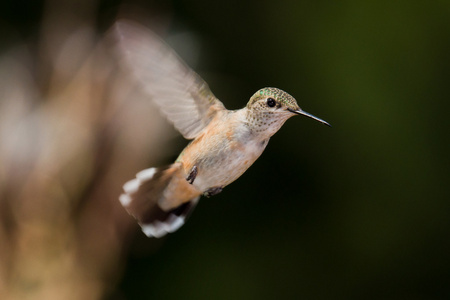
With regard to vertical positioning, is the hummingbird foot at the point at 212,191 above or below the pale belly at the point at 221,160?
below

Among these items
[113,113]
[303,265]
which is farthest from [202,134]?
[303,265]

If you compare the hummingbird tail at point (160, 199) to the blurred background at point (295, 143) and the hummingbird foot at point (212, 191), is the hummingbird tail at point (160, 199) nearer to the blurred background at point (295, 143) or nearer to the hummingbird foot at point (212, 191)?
the hummingbird foot at point (212, 191)

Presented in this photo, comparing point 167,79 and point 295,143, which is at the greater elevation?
point 167,79

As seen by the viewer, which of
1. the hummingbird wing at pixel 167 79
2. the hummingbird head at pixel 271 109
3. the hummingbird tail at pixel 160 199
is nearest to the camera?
the hummingbird head at pixel 271 109

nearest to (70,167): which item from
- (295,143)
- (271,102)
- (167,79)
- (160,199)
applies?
(295,143)

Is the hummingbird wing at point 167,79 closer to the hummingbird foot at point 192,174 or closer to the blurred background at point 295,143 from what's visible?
the hummingbird foot at point 192,174

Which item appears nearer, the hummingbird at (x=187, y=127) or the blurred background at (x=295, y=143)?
the hummingbird at (x=187, y=127)

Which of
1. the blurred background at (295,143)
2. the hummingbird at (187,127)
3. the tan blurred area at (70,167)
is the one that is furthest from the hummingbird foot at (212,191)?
the blurred background at (295,143)

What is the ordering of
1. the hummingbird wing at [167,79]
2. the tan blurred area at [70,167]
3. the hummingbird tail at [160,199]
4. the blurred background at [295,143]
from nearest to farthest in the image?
the hummingbird wing at [167,79] → the hummingbird tail at [160,199] → the tan blurred area at [70,167] → the blurred background at [295,143]

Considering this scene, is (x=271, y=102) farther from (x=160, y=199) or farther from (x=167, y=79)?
(x=160, y=199)
